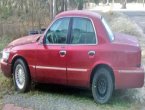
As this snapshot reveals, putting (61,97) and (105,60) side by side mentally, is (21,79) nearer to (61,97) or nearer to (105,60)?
(61,97)

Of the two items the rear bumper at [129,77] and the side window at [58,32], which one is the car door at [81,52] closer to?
the side window at [58,32]

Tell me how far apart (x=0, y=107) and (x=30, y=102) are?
641mm

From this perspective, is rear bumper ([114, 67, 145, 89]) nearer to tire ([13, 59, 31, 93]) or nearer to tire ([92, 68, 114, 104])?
tire ([92, 68, 114, 104])

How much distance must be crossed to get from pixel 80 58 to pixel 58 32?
0.90m

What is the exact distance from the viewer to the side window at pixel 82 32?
873cm

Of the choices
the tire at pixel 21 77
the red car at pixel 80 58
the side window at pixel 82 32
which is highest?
the side window at pixel 82 32

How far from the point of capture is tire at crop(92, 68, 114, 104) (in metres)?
8.47

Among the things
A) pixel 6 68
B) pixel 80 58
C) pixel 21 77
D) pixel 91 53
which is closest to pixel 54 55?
pixel 80 58

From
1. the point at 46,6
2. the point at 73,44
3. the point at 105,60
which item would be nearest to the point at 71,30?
the point at 73,44

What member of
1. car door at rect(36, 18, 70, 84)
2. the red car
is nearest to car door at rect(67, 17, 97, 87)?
the red car

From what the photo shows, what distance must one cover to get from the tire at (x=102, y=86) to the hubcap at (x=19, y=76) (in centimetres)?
182

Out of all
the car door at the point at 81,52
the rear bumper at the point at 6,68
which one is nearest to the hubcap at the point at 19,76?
the rear bumper at the point at 6,68

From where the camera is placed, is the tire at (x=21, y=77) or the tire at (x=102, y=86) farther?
the tire at (x=21, y=77)

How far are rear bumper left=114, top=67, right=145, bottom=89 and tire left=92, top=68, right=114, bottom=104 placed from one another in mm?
171
